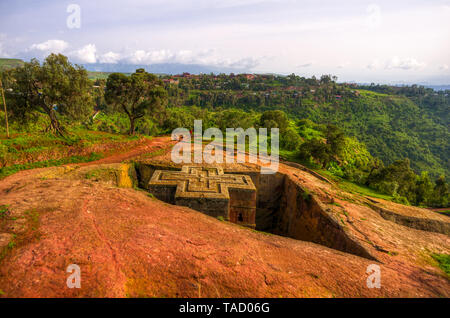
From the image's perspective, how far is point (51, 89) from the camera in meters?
14.1

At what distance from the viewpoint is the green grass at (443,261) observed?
251 inches

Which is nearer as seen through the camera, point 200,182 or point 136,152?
point 200,182

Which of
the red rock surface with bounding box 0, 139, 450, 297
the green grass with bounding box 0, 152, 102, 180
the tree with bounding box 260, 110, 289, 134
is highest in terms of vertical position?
the tree with bounding box 260, 110, 289, 134

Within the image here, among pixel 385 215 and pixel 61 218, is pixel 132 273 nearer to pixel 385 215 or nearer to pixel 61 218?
pixel 61 218

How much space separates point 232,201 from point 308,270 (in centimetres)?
521

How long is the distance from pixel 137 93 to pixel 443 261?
75.0 feet

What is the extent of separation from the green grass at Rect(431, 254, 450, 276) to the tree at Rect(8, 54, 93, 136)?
66.2 feet

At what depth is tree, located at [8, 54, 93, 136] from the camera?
1361 centimetres
